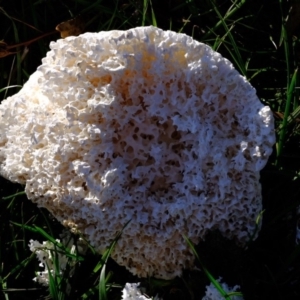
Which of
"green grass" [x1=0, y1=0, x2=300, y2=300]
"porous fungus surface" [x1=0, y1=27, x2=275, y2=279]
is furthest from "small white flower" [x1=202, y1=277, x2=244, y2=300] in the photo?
"porous fungus surface" [x1=0, y1=27, x2=275, y2=279]

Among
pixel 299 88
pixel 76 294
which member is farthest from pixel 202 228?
pixel 299 88

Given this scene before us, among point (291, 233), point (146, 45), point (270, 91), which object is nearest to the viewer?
point (146, 45)

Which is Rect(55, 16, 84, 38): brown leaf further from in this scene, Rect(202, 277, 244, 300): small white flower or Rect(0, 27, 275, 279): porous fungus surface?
Rect(202, 277, 244, 300): small white flower

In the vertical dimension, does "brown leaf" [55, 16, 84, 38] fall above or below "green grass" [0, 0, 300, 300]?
above

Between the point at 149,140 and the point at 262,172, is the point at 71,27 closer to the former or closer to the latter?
the point at 149,140

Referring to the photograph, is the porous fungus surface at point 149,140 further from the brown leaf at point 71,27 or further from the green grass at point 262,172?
the brown leaf at point 71,27

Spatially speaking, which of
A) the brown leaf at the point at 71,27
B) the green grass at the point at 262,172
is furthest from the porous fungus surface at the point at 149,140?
the brown leaf at the point at 71,27

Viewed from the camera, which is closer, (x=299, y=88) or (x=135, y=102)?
(x=135, y=102)

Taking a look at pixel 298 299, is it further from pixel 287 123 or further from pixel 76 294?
pixel 76 294
